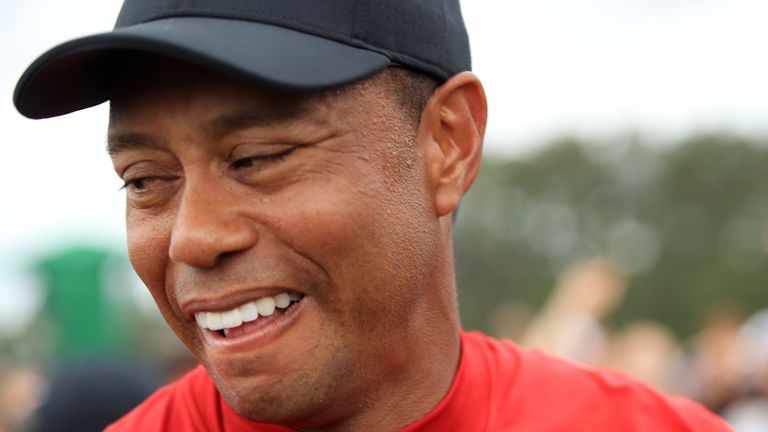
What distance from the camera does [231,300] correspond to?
7.98ft

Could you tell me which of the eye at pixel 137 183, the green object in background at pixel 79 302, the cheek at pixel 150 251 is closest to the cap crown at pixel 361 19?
the eye at pixel 137 183

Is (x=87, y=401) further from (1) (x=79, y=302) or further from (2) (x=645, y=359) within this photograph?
(2) (x=645, y=359)

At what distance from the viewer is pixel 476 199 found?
4562cm

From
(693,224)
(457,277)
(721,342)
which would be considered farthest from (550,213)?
(457,277)

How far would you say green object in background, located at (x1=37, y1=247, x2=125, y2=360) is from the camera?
830 centimetres

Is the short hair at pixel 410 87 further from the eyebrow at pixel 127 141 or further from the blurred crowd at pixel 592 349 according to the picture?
the blurred crowd at pixel 592 349

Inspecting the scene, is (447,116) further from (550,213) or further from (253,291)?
(550,213)

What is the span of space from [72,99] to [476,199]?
142 feet

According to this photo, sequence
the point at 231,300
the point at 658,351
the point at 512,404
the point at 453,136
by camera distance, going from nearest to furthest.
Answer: the point at 231,300 < the point at 453,136 < the point at 512,404 < the point at 658,351

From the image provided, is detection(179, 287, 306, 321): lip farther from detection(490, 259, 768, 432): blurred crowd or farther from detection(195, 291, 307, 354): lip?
detection(490, 259, 768, 432): blurred crowd

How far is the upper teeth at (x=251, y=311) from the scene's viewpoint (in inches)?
96.1

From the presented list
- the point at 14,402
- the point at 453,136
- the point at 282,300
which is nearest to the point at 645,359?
the point at 14,402

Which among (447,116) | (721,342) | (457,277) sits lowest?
(721,342)

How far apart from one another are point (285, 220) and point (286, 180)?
4.0 inches
